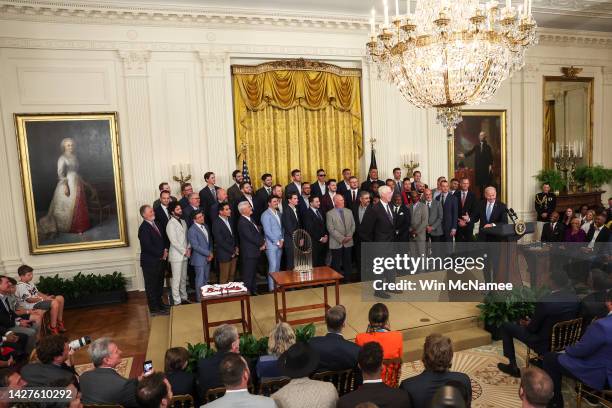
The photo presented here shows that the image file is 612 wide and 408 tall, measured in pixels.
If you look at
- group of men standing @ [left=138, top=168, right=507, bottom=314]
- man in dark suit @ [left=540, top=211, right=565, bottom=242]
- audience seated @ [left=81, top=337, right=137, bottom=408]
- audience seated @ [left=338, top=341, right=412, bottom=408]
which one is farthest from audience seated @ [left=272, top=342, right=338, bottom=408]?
man in dark suit @ [left=540, top=211, right=565, bottom=242]

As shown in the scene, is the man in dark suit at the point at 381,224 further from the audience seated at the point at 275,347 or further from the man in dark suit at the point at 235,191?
the audience seated at the point at 275,347

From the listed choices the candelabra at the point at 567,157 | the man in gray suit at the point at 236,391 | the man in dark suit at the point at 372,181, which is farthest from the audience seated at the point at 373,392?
the candelabra at the point at 567,157

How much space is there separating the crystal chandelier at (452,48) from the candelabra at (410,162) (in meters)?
5.22

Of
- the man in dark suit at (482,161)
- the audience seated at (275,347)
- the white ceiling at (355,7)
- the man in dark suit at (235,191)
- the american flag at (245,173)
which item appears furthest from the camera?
the man in dark suit at (482,161)

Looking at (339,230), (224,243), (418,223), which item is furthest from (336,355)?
(418,223)

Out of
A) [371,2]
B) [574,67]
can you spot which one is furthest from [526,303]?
[574,67]

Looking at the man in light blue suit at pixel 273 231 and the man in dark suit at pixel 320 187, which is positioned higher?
the man in dark suit at pixel 320 187

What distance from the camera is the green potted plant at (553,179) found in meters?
12.0

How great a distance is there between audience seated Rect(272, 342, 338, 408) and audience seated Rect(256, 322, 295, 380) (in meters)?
0.58

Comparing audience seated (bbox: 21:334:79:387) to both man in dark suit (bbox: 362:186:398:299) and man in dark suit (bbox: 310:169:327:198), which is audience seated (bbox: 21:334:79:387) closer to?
man in dark suit (bbox: 362:186:398:299)

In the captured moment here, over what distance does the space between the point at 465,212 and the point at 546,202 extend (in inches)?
146

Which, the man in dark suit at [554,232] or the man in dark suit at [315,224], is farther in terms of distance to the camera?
the man in dark suit at [554,232]

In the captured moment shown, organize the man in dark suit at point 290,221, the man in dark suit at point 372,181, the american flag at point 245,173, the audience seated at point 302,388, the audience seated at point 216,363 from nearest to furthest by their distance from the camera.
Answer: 1. the audience seated at point 302,388
2. the audience seated at point 216,363
3. the man in dark suit at point 290,221
4. the american flag at point 245,173
5. the man in dark suit at point 372,181

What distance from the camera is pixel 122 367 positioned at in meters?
5.75
